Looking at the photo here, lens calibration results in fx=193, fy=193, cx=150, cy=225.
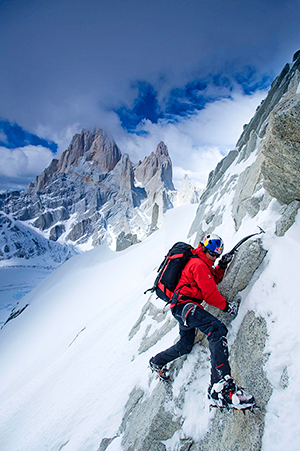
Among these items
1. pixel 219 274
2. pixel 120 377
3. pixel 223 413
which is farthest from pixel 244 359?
pixel 120 377

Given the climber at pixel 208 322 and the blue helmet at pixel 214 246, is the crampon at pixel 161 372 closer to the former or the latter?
the climber at pixel 208 322

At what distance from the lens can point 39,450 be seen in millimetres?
5566

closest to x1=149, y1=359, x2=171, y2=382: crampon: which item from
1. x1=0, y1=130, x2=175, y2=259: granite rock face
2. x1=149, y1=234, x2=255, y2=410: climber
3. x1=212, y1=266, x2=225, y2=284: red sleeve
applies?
x1=149, y1=234, x2=255, y2=410: climber

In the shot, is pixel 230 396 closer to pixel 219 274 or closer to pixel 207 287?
pixel 207 287

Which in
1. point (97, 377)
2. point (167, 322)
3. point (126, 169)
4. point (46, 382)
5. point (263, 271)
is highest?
point (126, 169)

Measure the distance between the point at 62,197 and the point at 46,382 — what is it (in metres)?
206

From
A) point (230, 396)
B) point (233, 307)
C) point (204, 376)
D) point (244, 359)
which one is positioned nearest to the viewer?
point (230, 396)

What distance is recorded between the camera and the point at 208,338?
11.1 ft

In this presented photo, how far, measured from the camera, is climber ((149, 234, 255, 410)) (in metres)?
2.77

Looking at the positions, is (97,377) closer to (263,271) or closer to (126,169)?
(263,271)

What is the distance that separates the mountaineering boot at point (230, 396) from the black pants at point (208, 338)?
0.14m

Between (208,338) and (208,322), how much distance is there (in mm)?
255

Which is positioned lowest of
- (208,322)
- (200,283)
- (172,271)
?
(208,322)

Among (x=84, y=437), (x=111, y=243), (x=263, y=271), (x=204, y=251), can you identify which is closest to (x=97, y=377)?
(x=84, y=437)
